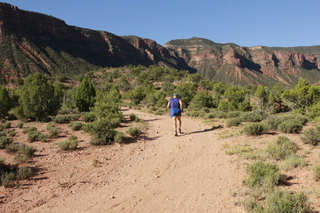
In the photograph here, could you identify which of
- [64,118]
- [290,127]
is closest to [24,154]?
[64,118]

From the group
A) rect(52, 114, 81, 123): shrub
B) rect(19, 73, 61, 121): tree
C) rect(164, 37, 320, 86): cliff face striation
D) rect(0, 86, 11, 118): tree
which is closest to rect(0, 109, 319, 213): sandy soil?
rect(52, 114, 81, 123): shrub

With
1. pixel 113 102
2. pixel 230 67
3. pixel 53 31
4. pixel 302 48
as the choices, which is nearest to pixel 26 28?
pixel 53 31

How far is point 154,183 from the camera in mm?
5012

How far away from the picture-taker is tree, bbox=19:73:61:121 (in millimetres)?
16219

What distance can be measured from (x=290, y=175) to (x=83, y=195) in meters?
4.79

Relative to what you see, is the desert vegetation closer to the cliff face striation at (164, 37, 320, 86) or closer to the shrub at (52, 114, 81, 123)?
the shrub at (52, 114, 81, 123)

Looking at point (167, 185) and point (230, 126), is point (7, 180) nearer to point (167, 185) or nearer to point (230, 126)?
point (167, 185)

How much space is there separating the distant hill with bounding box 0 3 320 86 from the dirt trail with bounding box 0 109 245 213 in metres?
69.8

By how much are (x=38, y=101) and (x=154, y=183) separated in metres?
15.2

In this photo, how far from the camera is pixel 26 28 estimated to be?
294 ft

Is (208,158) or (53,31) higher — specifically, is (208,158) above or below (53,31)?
below

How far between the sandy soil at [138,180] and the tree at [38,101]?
9.30 m

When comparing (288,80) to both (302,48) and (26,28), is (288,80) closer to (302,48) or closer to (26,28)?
(302,48)

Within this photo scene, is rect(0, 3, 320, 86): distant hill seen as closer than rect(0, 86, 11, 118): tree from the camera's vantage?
No
